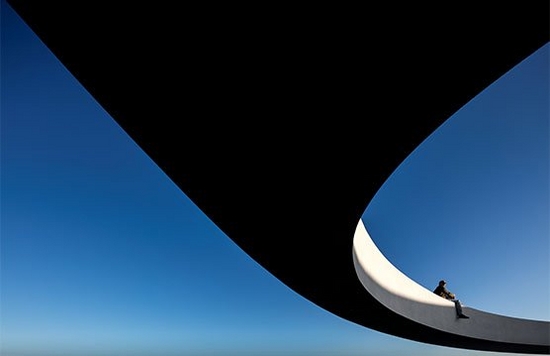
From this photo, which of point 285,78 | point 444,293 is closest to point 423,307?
point 444,293

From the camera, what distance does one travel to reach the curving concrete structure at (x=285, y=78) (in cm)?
307

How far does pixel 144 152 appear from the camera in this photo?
15.3ft

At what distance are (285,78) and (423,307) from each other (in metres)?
9.48

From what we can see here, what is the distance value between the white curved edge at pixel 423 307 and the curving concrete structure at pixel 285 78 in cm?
333

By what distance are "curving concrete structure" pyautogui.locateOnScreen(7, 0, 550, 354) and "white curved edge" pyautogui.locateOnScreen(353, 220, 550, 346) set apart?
10.9 ft

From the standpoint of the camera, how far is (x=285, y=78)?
369cm

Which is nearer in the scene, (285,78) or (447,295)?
(285,78)

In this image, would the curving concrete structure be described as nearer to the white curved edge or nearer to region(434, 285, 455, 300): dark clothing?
the white curved edge

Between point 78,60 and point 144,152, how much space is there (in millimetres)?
1533

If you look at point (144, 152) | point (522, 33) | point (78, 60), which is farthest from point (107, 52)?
point (522, 33)

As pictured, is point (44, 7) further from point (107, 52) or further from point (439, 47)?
point (439, 47)

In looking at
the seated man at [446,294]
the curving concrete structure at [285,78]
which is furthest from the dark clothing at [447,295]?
the curving concrete structure at [285,78]

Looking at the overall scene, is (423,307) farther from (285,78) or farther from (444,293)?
(285,78)

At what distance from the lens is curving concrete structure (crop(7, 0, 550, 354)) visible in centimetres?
307
